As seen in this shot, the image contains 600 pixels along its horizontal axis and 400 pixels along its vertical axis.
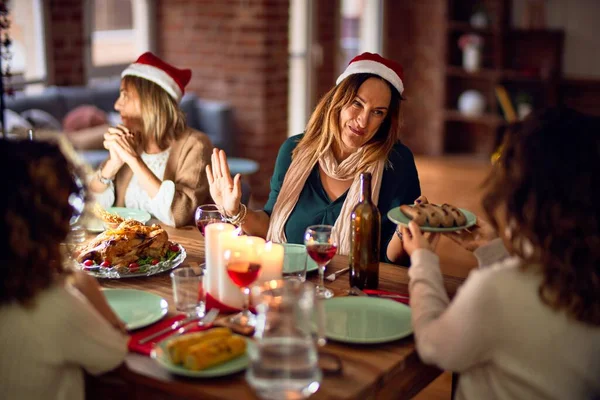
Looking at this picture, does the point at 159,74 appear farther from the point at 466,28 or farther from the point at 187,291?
the point at 466,28

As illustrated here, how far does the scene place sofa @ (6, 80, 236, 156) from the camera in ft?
15.7

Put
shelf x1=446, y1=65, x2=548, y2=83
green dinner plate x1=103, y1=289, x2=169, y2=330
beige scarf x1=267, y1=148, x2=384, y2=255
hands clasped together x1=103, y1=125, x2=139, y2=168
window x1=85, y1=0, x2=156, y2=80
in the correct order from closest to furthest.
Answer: green dinner plate x1=103, y1=289, x2=169, y2=330 < beige scarf x1=267, y1=148, x2=384, y2=255 < hands clasped together x1=103, y1=125, x2=139, y2=168 < window x1=85, y1=0, x2=156, y2=80 < shelf x1=446, y1=65, x2=548, y2=83

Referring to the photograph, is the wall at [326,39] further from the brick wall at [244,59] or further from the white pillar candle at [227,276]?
the white pillar candle at [227,276]

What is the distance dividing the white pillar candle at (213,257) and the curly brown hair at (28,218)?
1.27 ft

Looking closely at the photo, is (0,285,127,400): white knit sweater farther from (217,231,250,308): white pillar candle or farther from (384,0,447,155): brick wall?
(384,0,447,155): brick wall

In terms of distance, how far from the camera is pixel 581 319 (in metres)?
1.37

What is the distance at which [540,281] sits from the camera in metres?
1.38

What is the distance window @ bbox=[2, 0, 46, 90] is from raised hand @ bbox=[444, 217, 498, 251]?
151 inches

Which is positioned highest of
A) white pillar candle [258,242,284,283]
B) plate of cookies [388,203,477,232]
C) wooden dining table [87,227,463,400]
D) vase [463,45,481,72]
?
vase [463,45,481,72]

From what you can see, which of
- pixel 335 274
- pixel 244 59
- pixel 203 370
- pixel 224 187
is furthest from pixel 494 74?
pixel 203 370

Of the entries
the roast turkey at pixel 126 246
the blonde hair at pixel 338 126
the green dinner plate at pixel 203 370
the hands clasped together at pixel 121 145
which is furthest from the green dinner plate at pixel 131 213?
the green dinner plate at pixel 203 370

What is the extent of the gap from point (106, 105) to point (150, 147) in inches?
103

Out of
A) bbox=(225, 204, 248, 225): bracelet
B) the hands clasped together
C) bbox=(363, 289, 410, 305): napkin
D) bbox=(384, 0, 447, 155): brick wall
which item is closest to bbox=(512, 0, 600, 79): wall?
bbox=(384, 0, 447, 155): brick wall

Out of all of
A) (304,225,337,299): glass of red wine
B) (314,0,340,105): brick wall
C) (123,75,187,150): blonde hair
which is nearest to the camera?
(304,225,337,299): glass of red wine
